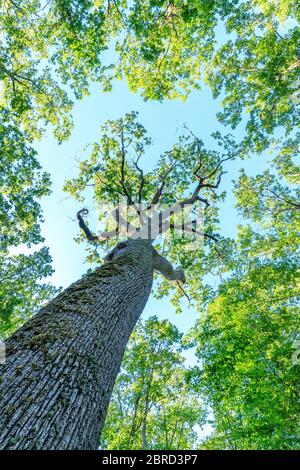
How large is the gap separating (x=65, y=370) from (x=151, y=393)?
11003 millimetres

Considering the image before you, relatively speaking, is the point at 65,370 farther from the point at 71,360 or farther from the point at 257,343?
the point at 257,343

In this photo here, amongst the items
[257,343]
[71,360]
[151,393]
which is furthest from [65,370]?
[151,393]

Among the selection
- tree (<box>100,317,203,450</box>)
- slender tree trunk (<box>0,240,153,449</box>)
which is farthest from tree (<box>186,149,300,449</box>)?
slender tree trunk (<box>0,240,153,449</box>)

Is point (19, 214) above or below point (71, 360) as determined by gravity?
above

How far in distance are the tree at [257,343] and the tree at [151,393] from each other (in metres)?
2.06

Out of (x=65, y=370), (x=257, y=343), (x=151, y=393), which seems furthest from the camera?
(x=151, y=393)

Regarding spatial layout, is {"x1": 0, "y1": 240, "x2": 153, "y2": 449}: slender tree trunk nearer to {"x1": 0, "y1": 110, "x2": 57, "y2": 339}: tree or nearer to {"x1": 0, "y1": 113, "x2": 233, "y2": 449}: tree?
{"x1": 0, "y1": 113, "x2": 233, "y2": 449}: tree

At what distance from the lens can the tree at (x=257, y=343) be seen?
7.09m

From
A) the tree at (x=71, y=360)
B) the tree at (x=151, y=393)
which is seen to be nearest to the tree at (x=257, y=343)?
the tree at (x=151, y=393)

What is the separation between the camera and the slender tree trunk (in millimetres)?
1768

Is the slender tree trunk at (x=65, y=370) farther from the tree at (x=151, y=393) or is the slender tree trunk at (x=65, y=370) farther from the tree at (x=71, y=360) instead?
the tree at (x=151, y=393)

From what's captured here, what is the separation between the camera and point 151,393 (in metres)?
11.8
